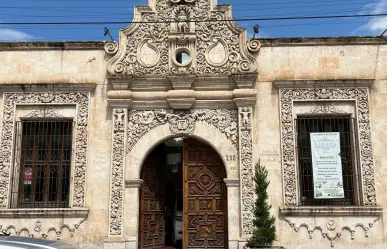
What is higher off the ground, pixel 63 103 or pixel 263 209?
pixel 63 103

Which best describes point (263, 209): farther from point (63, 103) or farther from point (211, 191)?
point (63, 103)

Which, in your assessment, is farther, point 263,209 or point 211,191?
point 211,191

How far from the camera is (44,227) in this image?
1023 centimetres

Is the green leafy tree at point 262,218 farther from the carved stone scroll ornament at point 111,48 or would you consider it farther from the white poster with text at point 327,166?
the carved stone scroll ornament at point 111,48

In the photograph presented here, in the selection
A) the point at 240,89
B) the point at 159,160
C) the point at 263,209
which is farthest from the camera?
the point at 159,160

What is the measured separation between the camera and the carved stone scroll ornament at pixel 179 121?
34.7ft

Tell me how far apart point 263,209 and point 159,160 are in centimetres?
331

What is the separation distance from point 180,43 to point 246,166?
3629 mm

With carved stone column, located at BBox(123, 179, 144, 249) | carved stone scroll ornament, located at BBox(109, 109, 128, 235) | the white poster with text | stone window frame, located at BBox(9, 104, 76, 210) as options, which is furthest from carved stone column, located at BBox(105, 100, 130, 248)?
the white poster with text

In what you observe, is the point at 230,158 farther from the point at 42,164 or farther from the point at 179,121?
the point at 42,164

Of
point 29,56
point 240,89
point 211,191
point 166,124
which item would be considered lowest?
point 211,191

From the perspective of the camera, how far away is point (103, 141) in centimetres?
1062

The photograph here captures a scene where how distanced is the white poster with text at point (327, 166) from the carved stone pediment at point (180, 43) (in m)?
2.54

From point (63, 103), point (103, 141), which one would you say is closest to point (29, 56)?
point (63, 103)
